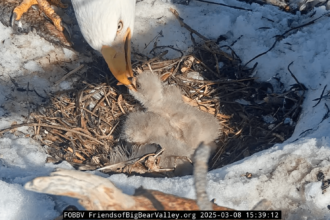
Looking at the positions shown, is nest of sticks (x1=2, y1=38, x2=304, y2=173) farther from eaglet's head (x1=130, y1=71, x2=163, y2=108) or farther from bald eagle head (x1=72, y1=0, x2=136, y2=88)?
bald eagle head (x1=72, y1=0, x2=136, y2=88)

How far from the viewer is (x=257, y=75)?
3736mm

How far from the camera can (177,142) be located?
3.42 metres

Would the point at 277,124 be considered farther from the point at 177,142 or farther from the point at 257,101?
the point at 177,142

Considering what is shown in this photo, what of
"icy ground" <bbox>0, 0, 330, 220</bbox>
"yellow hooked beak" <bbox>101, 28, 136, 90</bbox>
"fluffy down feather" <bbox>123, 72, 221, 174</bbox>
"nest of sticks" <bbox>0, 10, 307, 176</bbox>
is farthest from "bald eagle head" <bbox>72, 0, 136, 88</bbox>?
"icy ground" <bbox>0, 0, 330, 220</bbox>

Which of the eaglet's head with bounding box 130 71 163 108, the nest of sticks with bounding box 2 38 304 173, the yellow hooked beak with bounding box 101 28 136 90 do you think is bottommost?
the nest of sticks with bounding box 2 38 304 173

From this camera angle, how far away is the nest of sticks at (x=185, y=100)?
3.32 meters

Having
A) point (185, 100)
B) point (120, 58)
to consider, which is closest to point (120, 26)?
point (120, 58)

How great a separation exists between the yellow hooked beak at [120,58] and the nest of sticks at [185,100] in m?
0.40

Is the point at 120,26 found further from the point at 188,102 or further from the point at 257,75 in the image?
the point at 257,75

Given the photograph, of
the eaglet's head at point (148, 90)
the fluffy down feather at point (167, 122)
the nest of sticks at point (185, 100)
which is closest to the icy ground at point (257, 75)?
the nest of sticks at point (185, 100)

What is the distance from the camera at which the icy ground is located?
2646 millimetres

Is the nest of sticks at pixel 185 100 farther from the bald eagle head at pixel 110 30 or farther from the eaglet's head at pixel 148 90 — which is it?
the bald eagle head at pixel 110 30

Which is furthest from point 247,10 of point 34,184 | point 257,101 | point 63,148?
point 34,184

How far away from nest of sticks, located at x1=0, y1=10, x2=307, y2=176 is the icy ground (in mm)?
132
